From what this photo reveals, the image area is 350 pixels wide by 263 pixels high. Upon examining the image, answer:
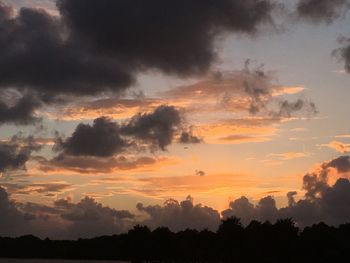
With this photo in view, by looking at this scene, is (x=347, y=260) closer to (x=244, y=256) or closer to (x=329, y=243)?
(x=329, y=243)

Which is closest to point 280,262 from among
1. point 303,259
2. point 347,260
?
point 303,259

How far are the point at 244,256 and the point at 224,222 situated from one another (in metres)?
12.1

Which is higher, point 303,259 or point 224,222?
point 224,222

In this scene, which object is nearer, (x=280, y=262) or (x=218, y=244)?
(x=280, y=262)

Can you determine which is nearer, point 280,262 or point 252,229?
point 280,262

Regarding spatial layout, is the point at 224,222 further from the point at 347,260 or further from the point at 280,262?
the point at 347,260

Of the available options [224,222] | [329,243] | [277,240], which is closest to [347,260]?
[329,243]

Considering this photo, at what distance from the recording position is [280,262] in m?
172

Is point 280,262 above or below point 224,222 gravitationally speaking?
below

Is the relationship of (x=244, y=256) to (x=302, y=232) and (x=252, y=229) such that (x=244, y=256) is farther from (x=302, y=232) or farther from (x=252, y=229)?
(x=302, y=232)

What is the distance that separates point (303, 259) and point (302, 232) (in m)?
23.2

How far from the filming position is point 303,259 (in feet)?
562

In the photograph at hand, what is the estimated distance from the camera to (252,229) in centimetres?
18488

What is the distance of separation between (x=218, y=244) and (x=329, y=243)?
34031 millimetres
